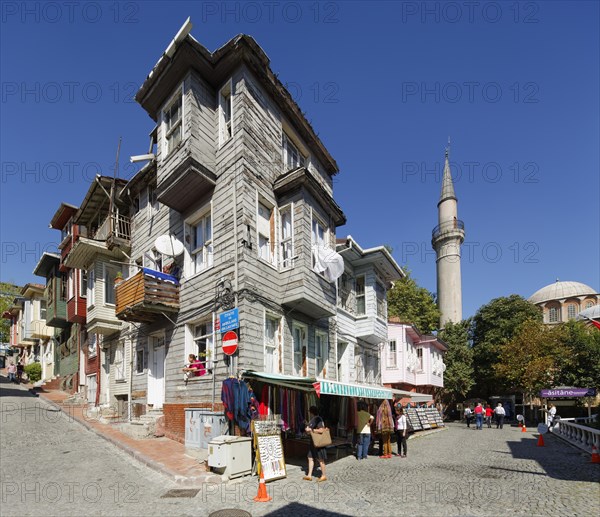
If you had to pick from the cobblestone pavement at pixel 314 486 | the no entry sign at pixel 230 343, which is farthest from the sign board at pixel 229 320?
the cobblestone pavement at pixel 314 486

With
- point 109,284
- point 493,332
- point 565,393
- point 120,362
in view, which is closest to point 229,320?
point 120,362

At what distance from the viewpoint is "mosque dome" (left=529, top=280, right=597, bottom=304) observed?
73.5 metres

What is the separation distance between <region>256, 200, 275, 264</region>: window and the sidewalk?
238 inches

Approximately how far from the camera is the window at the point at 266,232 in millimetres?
14336

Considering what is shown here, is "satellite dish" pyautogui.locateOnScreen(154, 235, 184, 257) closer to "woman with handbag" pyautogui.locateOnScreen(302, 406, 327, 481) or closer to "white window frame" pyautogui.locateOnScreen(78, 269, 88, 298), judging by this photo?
"woman with handbag" pyautogui.locateOnScreen(302, 406, 327, 481)

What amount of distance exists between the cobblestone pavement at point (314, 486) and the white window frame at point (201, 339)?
3.29 m

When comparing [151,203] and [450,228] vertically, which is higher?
[450,228]

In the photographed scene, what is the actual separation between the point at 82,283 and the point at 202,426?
45.0ft

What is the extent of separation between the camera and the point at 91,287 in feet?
69.1

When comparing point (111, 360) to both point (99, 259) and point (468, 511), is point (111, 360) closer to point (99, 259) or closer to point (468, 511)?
point (99, 259)

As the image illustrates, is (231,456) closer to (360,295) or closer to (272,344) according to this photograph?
(272,344)

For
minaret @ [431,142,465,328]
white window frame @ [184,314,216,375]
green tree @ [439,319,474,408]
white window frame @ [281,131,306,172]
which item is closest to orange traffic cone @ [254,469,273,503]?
white window frame @ [184,314,216,375]

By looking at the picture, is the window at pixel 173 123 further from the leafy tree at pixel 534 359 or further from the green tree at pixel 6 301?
the green tree at pixel 6 301

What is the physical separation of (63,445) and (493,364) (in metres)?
39.2
